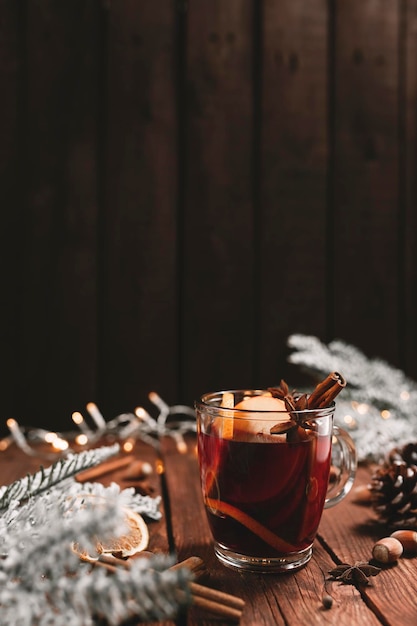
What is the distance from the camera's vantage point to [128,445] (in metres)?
1.24

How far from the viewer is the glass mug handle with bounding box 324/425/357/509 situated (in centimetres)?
76

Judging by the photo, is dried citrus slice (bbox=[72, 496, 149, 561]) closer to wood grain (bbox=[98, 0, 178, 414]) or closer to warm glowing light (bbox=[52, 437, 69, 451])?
warm glowing light (bbox=[52, 437, 69, 451])

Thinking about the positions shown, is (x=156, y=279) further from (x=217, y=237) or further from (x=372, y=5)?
(x=372, y=5)

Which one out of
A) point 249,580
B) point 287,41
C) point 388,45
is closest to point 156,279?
point 287,41

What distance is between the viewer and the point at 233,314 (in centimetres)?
151

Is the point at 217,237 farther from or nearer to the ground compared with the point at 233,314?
farther from the ground

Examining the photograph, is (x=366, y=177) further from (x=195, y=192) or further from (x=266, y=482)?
(x=266, y=482)

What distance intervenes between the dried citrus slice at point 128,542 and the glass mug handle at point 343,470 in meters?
0.21

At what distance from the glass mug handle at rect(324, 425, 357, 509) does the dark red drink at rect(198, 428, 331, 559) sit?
0.23 feet

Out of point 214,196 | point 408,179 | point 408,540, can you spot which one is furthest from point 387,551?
point 408,179

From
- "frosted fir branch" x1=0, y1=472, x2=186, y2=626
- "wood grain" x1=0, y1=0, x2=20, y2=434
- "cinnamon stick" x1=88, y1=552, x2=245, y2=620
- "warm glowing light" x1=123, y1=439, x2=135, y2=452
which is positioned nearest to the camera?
"frosted fir branch" x1=0, y1=472, x2=186, y2=626

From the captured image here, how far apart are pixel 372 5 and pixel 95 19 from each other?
2.14ft

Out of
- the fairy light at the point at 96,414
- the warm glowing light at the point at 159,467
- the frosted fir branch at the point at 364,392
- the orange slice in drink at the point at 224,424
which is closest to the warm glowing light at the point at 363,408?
the frosted fir branch at the point at 364,392

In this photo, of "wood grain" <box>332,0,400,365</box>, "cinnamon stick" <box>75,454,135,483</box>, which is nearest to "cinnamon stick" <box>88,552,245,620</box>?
"cinnamon stick" <box>75,454,135,483</box>
